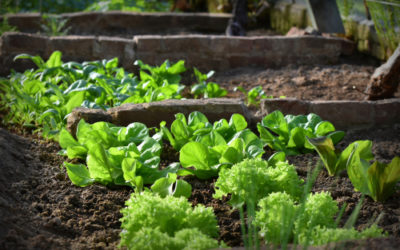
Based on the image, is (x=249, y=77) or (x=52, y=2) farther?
(x=52, y=2)

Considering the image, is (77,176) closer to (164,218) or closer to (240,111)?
(164,218)

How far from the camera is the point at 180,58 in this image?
5129mm

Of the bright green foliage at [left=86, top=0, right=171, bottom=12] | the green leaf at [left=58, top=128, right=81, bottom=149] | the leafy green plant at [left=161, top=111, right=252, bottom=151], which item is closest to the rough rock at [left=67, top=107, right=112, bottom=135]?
the green leaf at [left=58, top=128, right=81, bottom=149]

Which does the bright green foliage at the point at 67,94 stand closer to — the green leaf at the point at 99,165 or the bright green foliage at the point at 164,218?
the green leaf at the point at 99,165

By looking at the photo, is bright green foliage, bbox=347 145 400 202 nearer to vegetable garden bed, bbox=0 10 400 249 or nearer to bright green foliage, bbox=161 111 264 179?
vegetable garden bed, bbox=0 10 400 249

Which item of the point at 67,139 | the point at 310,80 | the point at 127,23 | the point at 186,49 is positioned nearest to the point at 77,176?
the point at 67,139

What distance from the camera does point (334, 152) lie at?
2.72 m

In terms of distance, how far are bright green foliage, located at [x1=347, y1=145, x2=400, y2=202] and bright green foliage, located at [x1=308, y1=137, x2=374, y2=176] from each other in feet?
0.42

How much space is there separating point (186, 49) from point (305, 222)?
11.0 ft

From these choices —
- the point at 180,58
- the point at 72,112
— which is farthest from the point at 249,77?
the point at 72,112

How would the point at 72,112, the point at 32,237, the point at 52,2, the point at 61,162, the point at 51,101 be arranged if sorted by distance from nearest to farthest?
the point at 32,237 → the point at 61,162 → the point at 72,112 → the point at 51,101 → the point at 52,2

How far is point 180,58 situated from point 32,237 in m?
3.39

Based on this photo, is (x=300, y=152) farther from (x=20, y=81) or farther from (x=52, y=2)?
(x=52, y=2)

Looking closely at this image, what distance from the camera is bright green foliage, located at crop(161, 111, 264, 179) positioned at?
2586 mm
